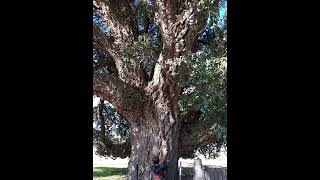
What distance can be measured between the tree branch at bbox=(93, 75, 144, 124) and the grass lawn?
162 inches

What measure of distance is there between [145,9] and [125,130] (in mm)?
4443

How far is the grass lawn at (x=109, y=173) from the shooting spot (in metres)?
12.5

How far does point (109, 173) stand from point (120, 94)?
5905mm

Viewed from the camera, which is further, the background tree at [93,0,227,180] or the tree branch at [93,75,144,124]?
the tree branch at [93,75,144,124]

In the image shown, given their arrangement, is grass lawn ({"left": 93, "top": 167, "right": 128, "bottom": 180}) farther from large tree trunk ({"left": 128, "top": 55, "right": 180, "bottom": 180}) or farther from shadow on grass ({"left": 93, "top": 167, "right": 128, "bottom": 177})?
large tree trunk ({"left": 128, "top": 55, "right": 180, "bottom": 180})

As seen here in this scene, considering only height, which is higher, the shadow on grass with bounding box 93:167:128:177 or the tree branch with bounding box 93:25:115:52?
the tree branch with bounding box 93:25:115:52

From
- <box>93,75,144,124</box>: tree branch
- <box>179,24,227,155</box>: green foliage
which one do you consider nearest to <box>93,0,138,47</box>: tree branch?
<box>93,75,144,124</box>: tree branch

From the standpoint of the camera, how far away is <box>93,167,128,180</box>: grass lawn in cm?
1247

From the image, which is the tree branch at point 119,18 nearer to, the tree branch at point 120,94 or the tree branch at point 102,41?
the tree branch at point 102,41

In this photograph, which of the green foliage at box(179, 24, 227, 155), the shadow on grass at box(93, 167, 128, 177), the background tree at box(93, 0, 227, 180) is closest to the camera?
the green foliage at box(179, 24, 227, 155)

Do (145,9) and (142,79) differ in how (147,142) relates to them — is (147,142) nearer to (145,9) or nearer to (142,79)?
(142,79)

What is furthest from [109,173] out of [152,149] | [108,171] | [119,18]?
[119,18]
